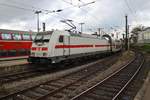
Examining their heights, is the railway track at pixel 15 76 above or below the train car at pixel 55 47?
below

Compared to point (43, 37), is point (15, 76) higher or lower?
lower

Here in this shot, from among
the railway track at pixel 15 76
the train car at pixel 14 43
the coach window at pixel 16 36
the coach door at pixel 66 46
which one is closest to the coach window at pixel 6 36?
the train car at pixel 14 43

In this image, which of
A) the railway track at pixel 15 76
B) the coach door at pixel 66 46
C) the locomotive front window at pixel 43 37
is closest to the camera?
the railway track at pixel 15 76

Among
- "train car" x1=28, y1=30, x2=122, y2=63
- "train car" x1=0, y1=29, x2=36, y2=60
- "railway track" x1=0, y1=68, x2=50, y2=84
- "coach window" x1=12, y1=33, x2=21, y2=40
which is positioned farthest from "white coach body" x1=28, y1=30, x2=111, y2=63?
"coach window" x1=12, y1=33, x2=21, y2=40

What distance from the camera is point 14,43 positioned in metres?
21.3

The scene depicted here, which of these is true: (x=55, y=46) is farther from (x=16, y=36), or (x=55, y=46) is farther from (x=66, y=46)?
(x=16, y=36)

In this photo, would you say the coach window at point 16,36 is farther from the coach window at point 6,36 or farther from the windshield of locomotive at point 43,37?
the windshield of locomotive at point 43,37

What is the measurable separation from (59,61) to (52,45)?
160cm

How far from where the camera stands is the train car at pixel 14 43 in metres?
19.9

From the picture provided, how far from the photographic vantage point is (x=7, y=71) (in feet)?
51.0

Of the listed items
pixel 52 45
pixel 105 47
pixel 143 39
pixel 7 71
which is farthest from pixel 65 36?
pixel 143 39

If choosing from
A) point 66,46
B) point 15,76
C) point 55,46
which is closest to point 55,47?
point 55,46

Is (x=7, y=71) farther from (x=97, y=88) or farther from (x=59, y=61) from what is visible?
(x=97, y=88)

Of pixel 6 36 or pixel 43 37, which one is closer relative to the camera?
pixel 43 37
